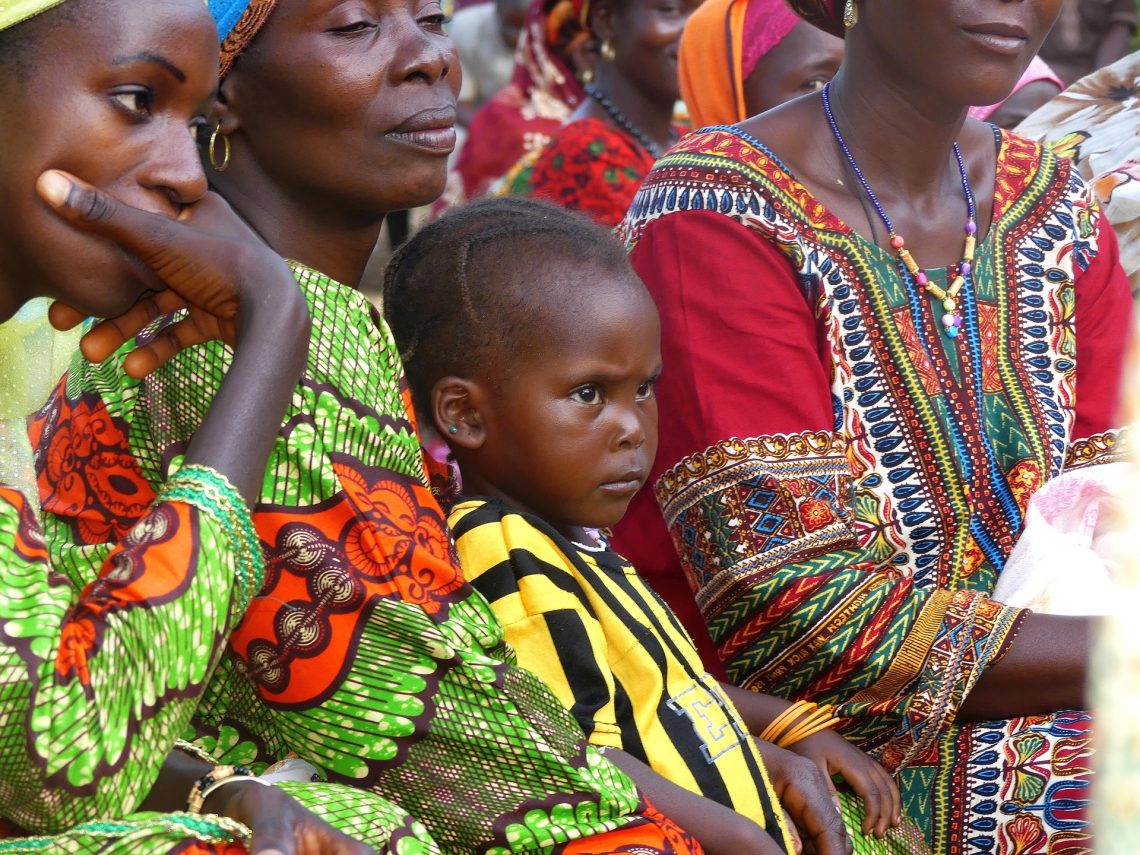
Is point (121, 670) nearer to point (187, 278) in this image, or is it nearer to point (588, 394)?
point (187, 278)

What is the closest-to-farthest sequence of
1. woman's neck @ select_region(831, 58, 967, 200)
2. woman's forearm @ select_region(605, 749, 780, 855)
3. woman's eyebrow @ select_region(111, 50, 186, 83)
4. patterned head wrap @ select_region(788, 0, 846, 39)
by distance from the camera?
woman's eyebrow @ select_region(111, 50, 186, 83)
woman's forearm @ select_region(605, 749, 780, 855)
woman's neck @ select_region(831, 58, 967, 200)
patterned head wrap @ select_region(788, 0, 846, 39)

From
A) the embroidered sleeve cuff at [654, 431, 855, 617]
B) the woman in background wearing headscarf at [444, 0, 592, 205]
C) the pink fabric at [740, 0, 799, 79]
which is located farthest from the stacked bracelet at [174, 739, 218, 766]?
the woman in background wearing headscarf at [444, 0, 592, 205]

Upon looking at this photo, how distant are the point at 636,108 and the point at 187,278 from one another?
4.66 metres

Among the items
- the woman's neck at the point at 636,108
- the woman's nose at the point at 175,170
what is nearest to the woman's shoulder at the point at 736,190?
the woman's nose at the point at 175,170

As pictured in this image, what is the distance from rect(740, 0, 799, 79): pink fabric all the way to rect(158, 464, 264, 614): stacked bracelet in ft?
12.3

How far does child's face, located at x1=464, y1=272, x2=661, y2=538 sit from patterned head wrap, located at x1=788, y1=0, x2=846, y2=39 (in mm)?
969

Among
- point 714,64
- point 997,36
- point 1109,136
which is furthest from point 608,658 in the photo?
point 714,64

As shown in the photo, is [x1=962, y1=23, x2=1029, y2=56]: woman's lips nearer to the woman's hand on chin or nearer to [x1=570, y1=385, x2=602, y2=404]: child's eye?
[x1=570, y1=385, x2=602, y2=404]: child's eye

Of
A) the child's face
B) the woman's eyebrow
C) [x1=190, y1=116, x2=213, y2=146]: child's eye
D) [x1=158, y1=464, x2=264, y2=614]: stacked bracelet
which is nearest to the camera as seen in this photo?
[x1=158, y1=464, x2=264, y2=614]: stacked bracelet

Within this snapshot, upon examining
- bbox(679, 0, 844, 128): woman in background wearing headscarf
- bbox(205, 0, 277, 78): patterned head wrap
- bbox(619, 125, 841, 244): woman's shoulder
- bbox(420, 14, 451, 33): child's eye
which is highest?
bbox(205, 0, 277, 78): patterned head wrap

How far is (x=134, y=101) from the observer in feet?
6.82

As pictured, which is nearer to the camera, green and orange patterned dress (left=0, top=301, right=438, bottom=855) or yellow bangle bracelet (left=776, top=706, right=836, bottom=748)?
green and orange patterned dress (left=0, top=301, right=438, bottom=855)

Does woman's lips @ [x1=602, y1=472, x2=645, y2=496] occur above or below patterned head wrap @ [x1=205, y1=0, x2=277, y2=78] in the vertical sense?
below

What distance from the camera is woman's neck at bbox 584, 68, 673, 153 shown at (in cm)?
655
